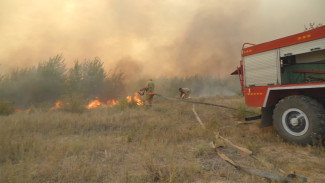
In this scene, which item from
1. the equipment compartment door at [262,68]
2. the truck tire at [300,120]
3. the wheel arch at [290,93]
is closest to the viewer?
the truck tire at [300,120]

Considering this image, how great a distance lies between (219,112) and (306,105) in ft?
15.9

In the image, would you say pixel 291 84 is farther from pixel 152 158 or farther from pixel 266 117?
pixel 152 158

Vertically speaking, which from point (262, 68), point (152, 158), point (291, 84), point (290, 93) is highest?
point (262, 68)

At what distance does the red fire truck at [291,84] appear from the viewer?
3.94 meters

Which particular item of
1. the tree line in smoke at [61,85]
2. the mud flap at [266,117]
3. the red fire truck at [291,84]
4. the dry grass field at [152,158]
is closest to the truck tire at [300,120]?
the red fire truck at [291,84]

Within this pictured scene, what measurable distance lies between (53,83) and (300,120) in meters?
18.5

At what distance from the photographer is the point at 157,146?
433cm

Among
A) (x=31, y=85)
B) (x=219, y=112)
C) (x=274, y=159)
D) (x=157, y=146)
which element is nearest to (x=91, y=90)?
(x=31, y=85)

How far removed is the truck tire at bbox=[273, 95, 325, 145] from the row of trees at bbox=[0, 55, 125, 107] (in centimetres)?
1170

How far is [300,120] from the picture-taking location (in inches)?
165

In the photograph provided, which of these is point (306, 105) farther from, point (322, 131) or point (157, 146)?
point (157, 146)

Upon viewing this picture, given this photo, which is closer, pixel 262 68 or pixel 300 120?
pixel 300 120

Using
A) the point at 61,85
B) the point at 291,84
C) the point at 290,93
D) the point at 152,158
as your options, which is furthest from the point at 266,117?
the point at 61,85

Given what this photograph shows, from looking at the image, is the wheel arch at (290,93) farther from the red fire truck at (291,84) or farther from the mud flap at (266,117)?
the mud flap at (266,117)
